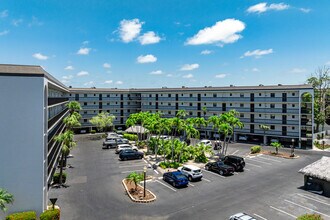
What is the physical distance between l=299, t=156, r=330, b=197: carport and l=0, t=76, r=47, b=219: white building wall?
97.1 ft

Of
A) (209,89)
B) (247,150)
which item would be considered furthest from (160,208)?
(209,89)

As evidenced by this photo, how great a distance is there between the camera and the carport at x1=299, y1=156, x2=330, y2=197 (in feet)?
87.1

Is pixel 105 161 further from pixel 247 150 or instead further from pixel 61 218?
pixel 247 150

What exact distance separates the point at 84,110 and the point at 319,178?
2567 inches

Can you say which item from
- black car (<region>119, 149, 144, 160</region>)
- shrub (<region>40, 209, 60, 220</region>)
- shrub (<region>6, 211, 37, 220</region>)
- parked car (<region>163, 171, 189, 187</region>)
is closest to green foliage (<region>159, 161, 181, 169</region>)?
black car (<region>119, 149, 144, 160</region>)

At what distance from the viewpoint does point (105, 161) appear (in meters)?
41.7

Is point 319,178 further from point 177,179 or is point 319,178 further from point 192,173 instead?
point 177,179

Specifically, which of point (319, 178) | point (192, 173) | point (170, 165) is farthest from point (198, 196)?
point (319, 178)

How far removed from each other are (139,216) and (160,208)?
2623 mm

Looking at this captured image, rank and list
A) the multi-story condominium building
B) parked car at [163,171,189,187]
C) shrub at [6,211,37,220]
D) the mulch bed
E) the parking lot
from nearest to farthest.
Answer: shrub at [6,211,37,220] → the multi-story condominium building → the parking lot → the mulch bed → parked car at [163,171,189,187]

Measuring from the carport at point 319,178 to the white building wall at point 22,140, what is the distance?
2959 cm

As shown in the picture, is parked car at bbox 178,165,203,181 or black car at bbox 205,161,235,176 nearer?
parked car at bbox 178,165,203,181

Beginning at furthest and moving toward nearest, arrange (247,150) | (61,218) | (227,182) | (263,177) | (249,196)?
(247,150) < (263,177) < (227,182) < (249,196) < (61,218)

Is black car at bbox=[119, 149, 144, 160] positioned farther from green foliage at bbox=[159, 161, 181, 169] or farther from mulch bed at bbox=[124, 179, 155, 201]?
mulch bed at bbox=[124, 179, 155, 201]
